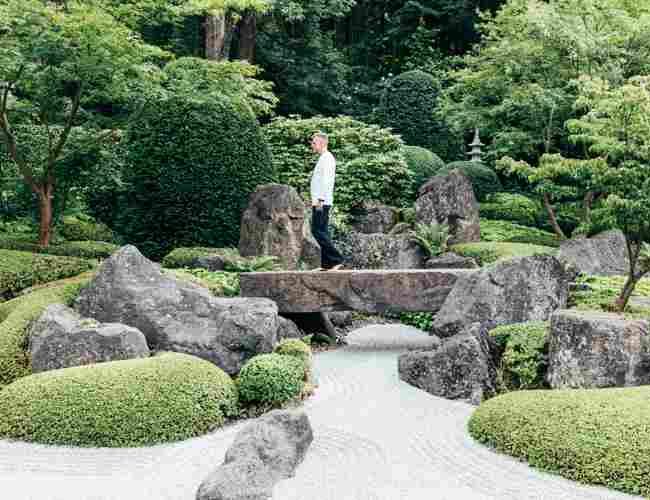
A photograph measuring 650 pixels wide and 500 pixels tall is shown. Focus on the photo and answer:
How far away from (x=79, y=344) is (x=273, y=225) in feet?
21.0

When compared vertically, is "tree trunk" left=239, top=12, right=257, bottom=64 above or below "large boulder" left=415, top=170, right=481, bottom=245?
above

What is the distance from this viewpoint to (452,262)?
52.6 feet

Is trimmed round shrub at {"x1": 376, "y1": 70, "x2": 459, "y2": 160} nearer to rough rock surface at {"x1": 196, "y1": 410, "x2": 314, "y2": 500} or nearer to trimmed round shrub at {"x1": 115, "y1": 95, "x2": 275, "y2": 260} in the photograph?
trimmed round shrub at {"x1": 115, "y1": 95, "x2": 275, "y2": 260}

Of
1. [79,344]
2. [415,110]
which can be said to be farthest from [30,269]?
[415,110]

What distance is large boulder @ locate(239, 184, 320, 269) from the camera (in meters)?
14.8

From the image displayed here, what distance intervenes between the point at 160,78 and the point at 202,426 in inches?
299

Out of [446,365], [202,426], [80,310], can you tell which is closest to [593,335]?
[446,365]

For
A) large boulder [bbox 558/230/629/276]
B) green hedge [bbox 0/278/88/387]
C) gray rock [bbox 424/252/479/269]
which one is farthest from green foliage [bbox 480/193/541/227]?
green hedge [bbox 0/278/88/387]

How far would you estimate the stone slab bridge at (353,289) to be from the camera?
40.7 ft

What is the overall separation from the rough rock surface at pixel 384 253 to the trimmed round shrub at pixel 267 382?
877 cm

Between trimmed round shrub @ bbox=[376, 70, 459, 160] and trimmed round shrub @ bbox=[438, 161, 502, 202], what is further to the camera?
trimmed round shrub @ bbox=[376, 70, 459, 160]

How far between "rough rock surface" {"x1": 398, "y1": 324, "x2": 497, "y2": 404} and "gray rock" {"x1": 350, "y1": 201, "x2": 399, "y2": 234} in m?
10.3

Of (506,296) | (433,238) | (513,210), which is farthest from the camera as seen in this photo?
(513,210)

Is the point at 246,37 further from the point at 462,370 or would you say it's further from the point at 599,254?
the point at 462,370
